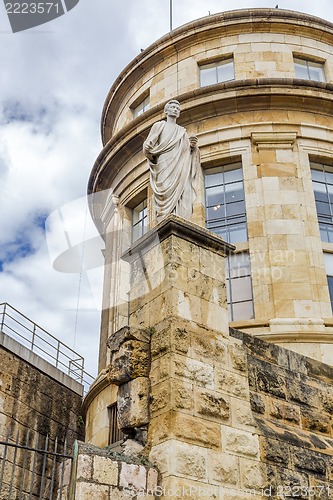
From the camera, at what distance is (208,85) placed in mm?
19141

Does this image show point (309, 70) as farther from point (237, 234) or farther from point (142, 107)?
point (237, 234)

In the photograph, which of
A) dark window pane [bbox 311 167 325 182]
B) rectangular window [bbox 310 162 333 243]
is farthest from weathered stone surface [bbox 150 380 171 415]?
dark window pane [bbox 311 167 325 182]

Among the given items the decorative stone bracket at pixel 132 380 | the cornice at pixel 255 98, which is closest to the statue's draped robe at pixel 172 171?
the decorative stone bracket at pixel 132 380

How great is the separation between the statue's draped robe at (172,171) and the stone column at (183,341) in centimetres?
71

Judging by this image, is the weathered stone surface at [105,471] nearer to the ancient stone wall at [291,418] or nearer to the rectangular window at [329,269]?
the ancient stone wall at [291,418]

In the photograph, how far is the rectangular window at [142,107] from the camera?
2145 cm

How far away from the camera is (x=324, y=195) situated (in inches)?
689

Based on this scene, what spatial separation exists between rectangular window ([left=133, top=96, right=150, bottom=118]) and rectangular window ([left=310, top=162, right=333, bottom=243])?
6.37 meters

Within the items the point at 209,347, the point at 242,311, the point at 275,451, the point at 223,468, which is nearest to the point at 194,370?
the point at 209,347

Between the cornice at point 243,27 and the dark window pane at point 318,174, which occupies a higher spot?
the cornice at point 243,27

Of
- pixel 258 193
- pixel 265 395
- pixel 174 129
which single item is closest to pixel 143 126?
pixel 258 193

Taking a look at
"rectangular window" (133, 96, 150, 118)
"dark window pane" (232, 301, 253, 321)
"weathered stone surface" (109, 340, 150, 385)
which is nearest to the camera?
"weathered stone surface" (109, 340, 150, 385)

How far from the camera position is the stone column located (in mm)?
7230

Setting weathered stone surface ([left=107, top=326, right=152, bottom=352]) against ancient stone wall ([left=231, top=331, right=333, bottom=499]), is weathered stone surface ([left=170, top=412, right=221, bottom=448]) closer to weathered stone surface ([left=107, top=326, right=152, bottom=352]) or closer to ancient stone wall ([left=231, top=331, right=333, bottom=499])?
ancient stone wall ([left=231, top=331, right=333, bottom=499])
